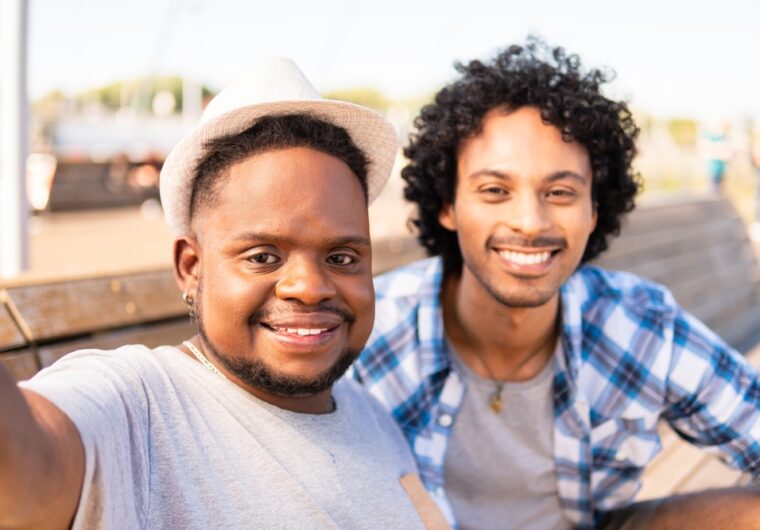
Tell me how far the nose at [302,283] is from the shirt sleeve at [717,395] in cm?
152

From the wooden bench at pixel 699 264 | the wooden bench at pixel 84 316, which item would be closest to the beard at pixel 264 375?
the wooden bench at pixel 84 316

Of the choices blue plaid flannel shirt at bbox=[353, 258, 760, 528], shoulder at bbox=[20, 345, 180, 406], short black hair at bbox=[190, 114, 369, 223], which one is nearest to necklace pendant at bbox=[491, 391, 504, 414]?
blue plaid flannel shirt at bbox=[353, 258, 760, 528]

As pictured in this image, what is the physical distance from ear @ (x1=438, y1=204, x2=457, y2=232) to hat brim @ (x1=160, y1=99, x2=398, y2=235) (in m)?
1.18

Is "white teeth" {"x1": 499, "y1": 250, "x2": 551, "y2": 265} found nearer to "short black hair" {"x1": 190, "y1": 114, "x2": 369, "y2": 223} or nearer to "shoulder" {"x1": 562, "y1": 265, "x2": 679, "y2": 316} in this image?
"shoulder" {"x1": 562, "y1": 265, "x2": 679, "y2": 316}

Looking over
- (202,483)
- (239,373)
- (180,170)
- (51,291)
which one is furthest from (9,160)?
(202,483)

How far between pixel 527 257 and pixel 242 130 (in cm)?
122

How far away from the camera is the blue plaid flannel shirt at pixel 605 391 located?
2666 millimetres

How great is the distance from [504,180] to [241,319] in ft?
4.40

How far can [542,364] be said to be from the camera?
2865 millimetres

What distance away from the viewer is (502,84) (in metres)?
2.96

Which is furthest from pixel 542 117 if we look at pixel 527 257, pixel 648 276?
pixel 648 276

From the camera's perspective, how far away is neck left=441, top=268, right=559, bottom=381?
283cm

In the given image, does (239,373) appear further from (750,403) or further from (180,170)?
(750,403)

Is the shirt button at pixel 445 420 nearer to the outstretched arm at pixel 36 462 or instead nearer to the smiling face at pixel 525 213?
the smiling face at pixel 525 213
